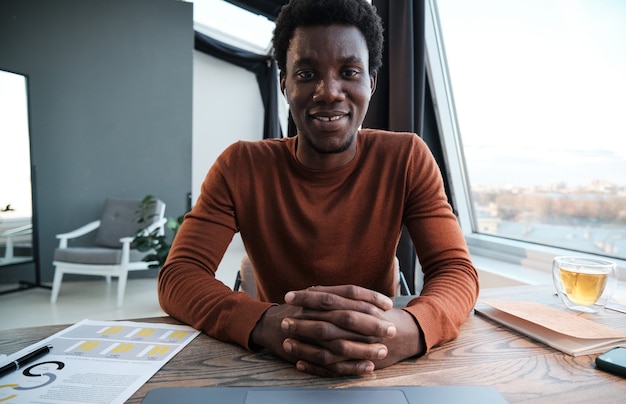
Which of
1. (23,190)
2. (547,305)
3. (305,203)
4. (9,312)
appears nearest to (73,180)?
(23,190)

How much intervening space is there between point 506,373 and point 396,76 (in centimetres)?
170

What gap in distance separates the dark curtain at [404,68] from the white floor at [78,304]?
68.6 inches

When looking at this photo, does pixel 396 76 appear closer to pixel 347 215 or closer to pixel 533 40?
pixel 533 40

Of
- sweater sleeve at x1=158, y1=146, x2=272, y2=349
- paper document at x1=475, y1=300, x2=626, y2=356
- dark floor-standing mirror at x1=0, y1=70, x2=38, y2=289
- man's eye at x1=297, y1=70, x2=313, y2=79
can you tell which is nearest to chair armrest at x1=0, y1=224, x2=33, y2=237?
dark floor-standing mirror at x1=0, y1=70, x2=38, y2=289

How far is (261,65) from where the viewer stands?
669 centimetres

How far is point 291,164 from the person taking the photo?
4.33ft

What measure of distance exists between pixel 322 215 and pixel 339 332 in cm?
57

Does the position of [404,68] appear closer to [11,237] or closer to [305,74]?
[305,74]

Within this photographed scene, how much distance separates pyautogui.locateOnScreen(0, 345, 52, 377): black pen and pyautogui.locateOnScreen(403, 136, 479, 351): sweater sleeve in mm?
639

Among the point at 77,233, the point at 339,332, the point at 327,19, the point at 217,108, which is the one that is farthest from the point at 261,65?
the point at 339,332

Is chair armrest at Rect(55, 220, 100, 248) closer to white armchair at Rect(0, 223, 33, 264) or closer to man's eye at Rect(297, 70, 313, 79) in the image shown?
white armchair at Rect(0, 223, 33, 264)

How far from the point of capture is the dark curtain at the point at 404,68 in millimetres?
2047

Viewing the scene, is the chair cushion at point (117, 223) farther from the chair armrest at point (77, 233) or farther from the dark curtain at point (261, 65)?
the dark curtain at point (261, 65)

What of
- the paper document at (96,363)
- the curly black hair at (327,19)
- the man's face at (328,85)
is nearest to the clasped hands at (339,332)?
the paper document at (96,363)
